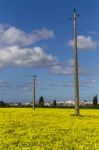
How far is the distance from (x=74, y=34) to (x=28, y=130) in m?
28.6

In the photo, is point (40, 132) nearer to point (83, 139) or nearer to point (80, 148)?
point (83, 139)

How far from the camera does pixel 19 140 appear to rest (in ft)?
66.3

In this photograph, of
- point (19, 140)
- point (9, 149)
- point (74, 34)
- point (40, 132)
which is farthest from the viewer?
point (74, 34)

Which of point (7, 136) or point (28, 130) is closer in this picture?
point (7, 136)

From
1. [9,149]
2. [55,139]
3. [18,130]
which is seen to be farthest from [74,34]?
[9,149]

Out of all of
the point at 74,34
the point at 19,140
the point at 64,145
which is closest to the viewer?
the point at 64,145

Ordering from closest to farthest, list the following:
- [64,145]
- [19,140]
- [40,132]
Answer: [64,145]
[19,140]
[40,132]

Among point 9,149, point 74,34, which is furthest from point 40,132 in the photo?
point 74,34

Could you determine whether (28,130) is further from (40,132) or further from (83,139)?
(83,139)

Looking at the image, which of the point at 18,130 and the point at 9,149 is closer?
the point at 9,149

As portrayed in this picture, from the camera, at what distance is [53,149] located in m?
17.9

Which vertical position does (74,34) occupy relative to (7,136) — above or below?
above

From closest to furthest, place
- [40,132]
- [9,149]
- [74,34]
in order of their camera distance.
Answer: [9,149] < [40,132] < [74,34]

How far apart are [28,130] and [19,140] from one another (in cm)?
394
